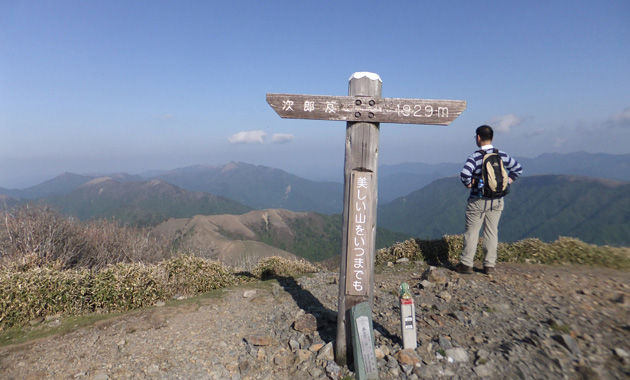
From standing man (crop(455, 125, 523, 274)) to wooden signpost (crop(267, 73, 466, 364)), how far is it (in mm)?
3000

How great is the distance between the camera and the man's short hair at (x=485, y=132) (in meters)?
6.72

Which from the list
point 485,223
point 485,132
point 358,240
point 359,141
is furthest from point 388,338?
point 485,132

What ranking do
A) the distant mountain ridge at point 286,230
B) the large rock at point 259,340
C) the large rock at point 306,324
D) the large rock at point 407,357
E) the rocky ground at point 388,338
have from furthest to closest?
the distant mountain ridge at point 286,230, the large rock at point 306,324, the large rock at point 259,340, the large rock at point 407,357, the rocky ground at point 388,338

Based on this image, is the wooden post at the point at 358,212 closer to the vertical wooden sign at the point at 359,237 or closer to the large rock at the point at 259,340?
the vertical wooden sign at the point at 359,237

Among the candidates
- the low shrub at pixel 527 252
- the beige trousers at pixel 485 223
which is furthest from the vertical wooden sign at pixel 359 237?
the low shrub at pixel 527 252

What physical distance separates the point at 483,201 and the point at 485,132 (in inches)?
60.2

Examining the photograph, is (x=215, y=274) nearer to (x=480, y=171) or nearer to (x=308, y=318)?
(x=308, y=318)

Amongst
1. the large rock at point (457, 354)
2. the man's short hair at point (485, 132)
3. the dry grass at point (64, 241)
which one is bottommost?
the dry grass at point (64, 241)

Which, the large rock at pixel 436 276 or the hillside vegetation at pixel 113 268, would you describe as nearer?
the hillside vegetation at pixel 113 268

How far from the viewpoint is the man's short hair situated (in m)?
6.72

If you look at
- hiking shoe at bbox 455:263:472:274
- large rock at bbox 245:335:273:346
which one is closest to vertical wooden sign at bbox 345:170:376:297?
large rock at bbox 245:335:273:346

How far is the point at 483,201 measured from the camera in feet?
22.9

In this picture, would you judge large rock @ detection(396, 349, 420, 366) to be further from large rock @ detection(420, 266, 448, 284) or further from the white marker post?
large rock @ detection(420, 266, 448, 284)

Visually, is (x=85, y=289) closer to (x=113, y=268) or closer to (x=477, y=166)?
(x=113, y=268)
